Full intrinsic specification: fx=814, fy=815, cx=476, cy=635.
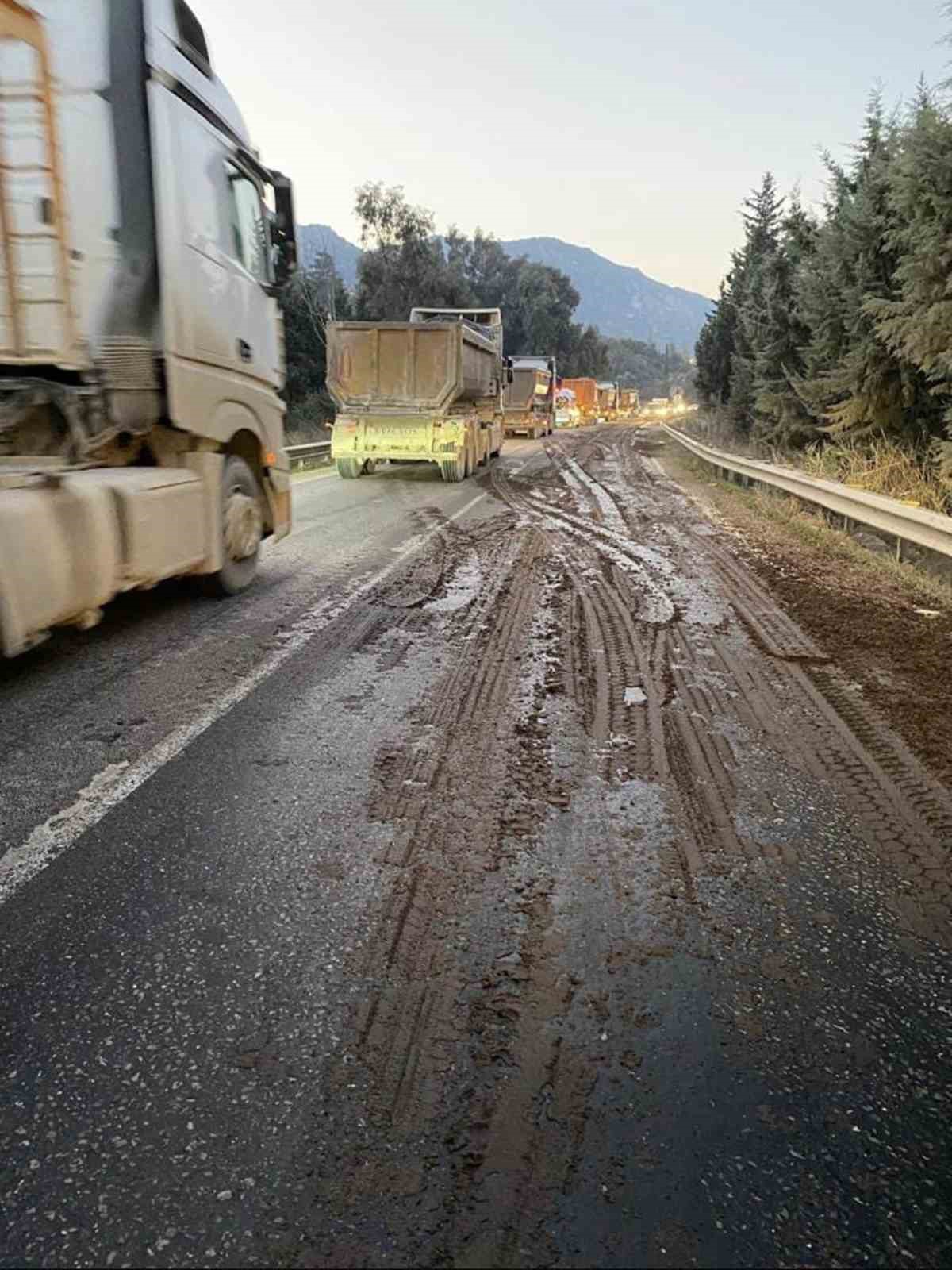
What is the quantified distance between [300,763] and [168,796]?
548mm

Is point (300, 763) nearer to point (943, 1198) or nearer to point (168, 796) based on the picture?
point (168, 796)

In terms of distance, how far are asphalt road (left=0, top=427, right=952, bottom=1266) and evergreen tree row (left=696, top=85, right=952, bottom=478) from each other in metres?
6.85

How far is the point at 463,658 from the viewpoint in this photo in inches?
191

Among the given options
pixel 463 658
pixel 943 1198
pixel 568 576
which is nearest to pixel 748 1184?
pixel 943 1198

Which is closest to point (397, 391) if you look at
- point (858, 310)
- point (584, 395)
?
point (858, 310)

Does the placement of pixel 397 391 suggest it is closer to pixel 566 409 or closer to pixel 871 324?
pixel 871 324

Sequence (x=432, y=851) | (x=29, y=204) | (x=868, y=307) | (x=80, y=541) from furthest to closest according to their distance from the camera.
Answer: (x=868, y=307), (x=29, y=204), (x=80, y=541), (x=432, y=851)

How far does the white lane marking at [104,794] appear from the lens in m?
2.64

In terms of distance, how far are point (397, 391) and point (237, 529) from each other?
9.91 m

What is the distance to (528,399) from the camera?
32.9 meters

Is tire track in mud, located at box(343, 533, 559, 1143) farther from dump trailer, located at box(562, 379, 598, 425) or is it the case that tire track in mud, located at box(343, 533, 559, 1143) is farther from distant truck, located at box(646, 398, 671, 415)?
distant truck, located at box(646, 398, 671, 415)

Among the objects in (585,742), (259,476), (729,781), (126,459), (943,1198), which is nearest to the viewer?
(943,1198)

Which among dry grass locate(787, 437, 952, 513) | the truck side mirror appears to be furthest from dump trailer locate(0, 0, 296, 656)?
dry grass locate(787, 437, 952, 513)

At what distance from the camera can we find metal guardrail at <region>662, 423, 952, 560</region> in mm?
6922
